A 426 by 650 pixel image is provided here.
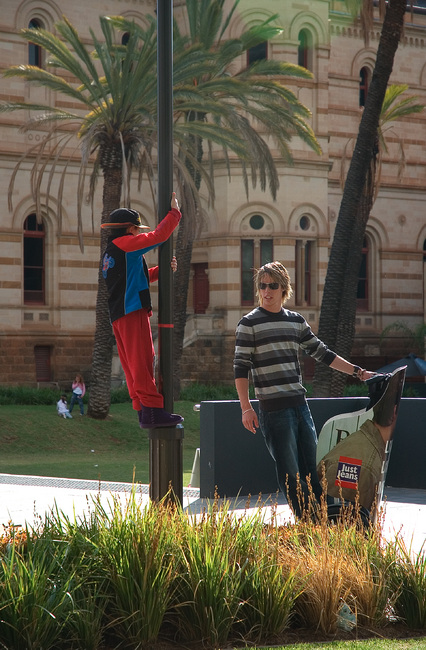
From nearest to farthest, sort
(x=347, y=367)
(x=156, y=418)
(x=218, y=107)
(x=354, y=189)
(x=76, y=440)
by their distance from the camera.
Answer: (x=156, y=418), (x=347, y=367), (x=354, y=189), (x=76, y=440), (x=218, y=107)

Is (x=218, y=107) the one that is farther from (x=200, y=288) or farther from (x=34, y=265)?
(x=200, y=288)

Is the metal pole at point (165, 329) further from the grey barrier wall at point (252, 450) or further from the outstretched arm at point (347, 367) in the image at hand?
the grey barrier wall at point (252, 450)

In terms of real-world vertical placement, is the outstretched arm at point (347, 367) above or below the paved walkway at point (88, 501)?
above

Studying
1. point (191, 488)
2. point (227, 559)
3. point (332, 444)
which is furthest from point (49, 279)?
point (227, 559)

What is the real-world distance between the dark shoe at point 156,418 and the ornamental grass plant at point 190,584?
37.7 inches

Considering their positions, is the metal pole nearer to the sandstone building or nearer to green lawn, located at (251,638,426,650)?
green lawn, located at (251,638,426,650)

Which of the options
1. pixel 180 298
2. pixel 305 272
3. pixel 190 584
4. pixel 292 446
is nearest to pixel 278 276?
pixel 292 446

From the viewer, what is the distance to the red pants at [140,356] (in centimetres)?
678

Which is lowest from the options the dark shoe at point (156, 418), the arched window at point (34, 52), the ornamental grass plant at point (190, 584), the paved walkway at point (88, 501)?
the paved walkway at point (88, 501)

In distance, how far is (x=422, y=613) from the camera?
5566mm

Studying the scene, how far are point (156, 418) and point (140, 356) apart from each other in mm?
422

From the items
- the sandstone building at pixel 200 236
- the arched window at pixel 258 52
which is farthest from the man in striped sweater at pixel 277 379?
the arched window at pixel 258 52

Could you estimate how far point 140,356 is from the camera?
6.78 m

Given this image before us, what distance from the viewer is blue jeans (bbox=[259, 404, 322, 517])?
7.04 meters
